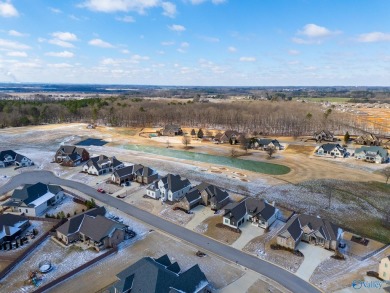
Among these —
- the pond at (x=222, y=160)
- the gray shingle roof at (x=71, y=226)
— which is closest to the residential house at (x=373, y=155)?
the pond at (x=222, y=160)

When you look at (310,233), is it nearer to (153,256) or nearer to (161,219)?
(153,256)

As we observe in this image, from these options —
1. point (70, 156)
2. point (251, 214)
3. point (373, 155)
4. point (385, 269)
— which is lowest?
point (385, 269)

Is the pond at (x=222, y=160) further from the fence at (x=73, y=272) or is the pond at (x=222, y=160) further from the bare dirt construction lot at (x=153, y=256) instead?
the fence at (x=73, y=272)

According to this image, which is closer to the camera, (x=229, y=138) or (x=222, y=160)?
(x=222, y=160)

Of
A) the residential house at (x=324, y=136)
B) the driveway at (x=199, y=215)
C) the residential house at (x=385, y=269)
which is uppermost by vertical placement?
the residential house at (x=324, y=136)

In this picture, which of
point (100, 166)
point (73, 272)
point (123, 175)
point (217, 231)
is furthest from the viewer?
point (100, 166)

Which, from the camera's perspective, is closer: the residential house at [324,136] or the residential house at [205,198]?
the residential house at [205,198]

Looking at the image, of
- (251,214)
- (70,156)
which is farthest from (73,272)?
(70,156)
